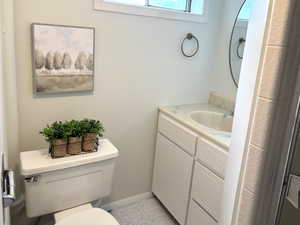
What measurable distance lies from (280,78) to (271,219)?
0.45 m

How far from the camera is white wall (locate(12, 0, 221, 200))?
158cm

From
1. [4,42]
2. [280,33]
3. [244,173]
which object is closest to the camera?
[280,33]

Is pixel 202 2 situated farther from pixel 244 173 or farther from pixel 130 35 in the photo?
pixel 244 173

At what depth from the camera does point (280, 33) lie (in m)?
0.74

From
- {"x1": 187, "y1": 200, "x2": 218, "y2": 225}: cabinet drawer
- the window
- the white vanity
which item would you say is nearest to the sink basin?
the white vanity

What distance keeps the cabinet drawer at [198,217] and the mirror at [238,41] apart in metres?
1.03

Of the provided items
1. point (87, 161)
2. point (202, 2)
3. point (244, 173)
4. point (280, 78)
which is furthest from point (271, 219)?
point (202, 2)

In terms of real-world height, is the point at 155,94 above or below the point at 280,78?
below

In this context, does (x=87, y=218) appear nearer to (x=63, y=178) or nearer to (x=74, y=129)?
(x=63, y=178)

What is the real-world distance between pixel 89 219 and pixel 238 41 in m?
1.69

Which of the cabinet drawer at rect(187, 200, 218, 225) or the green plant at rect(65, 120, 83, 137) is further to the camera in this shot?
the cabinet drawer at rect(187, 200, 218, 225)

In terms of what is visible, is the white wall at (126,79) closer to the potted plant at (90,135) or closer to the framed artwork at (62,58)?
the framed artwork at (62,58)

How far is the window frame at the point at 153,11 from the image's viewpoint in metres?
1.69

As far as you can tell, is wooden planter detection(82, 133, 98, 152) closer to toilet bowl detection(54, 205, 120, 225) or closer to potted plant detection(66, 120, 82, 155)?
potted plant detection(66, 120, 82, 155)
